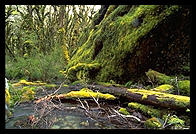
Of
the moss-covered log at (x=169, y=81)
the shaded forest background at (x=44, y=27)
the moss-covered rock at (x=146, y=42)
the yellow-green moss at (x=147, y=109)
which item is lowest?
the yellow-green moss at (x=147, y=109)

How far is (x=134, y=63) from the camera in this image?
6.26 m

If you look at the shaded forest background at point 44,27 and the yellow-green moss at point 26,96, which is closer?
the yellow-green moss at point 26,96

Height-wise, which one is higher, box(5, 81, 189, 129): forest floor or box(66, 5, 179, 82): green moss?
box(66, 5, 179, 82): green moss

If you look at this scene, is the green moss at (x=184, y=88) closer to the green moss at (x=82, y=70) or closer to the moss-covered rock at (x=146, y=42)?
the moss-covered rock at (x=146, y=42)

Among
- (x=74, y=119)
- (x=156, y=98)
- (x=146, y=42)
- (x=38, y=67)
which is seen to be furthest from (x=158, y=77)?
(x=38, y=67)

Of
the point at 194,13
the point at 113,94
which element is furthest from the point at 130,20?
the point at 194,13

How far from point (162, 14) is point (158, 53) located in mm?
1264

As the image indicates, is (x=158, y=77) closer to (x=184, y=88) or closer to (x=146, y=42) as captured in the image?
(x=184, y=88)

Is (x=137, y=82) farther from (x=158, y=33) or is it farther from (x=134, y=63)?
(x=158, y=33)

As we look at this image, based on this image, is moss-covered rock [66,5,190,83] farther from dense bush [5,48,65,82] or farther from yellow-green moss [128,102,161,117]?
dense bush [5,48,65,82]

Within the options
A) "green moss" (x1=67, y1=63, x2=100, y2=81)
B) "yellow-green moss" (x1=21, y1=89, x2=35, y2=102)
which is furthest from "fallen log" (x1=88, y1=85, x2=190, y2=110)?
"green moss" (x1=67, y1=63, x2=100, y2=81)

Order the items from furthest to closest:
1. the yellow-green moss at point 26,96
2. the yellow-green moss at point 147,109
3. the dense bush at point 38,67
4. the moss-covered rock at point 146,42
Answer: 1. the dense bush at point 38,67
2. the moss-covered rock at point 146,42
3. the yellow-green moss at point 26,96
4. the yellow-green moss at point 147,109

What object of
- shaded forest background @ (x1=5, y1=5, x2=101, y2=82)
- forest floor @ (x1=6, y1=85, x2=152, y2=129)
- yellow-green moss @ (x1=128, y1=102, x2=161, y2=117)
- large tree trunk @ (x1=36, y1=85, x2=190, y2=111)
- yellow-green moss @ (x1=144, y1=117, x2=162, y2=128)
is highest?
shaded forest background @ (x1=5, y1=5, x2=101, y2=82)

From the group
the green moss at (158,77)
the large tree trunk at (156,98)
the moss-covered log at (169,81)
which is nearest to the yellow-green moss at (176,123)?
the large tree trunk at (156,98)
